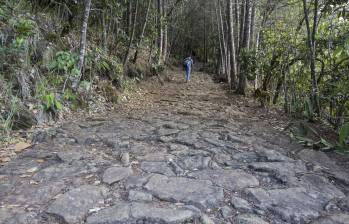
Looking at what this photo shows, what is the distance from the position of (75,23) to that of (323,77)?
18.3ft

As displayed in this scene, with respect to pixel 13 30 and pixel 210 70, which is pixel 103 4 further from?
pixel 210 70

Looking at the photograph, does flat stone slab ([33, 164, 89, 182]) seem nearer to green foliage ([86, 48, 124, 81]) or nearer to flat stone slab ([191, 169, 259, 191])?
flat stone slab ([191, 169, 259, 191])

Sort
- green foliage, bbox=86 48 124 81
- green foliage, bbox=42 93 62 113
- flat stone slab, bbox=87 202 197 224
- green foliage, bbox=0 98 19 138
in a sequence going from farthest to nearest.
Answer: green foliage, bbox=86 48 124 81, green foliage, bbox=42 93 62 113, green foliage, bbox=0 98 19 138, flat stone slab, bbox=87 202 197 224

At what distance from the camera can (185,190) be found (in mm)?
3111

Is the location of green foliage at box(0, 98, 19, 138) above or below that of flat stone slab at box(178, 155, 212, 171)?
above

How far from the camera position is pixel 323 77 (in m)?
6.35

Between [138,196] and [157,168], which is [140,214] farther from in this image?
[157,168]

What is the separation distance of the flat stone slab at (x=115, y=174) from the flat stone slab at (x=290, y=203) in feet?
4.23

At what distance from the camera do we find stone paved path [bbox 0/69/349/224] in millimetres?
2707

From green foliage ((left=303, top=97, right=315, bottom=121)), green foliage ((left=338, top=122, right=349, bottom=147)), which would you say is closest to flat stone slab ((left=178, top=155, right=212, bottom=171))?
green foliage ((left=338, top=122, right=349, bottom=147))

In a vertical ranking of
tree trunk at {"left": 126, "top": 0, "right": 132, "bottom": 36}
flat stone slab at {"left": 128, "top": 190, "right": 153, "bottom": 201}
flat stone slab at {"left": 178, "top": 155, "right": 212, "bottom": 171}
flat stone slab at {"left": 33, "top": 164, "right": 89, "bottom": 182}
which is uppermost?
tree trunk at {"left": 126, "top": 0, "right": 132, "bottom": 36}

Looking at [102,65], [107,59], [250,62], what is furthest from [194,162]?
[250,62]

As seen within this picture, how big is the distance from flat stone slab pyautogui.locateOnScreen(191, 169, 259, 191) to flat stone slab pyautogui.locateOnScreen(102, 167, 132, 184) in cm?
73

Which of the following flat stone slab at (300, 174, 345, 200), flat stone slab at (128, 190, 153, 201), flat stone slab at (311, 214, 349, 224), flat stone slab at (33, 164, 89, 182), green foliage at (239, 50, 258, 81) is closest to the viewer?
flat stone slab at (311, 214, 349, 224)
